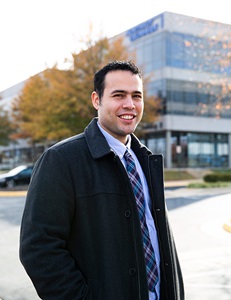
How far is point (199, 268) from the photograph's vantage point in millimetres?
6816

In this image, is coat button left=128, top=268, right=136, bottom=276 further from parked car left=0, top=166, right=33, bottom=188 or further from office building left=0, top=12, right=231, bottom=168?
office building left=0, top=12, right=231, bottom=168

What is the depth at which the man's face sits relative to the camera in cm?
249

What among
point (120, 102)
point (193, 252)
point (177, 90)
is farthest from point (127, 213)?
point (177, 90)

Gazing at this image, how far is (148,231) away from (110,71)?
3.09 feet

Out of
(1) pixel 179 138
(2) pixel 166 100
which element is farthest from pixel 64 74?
(1) pixel 179 138

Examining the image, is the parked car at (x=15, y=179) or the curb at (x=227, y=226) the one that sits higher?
the parked car at (x=15, y=179)

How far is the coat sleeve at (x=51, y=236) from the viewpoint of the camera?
2164mm

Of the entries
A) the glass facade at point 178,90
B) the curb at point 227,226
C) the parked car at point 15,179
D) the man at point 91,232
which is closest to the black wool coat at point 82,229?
the man at point 91,232

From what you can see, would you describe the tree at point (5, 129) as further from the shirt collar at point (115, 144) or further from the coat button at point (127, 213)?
the coat button at point (127, 213)

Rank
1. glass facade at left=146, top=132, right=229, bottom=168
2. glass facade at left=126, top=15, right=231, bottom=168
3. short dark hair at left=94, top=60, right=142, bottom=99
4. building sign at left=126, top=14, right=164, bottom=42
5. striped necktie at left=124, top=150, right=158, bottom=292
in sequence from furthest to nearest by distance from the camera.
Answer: glass facade at left=146, top=132, right=229, bottom=168
glass facade at left=126, top=15, right=231, bottom=168
building sign at left=126, top=14, right=164, bottom=42
short dark hair at left=94, top=60, right=142, bottom=99
striped necktie at left=124, top=150, right=158, bottom=292

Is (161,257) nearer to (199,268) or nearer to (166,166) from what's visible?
(199,268)

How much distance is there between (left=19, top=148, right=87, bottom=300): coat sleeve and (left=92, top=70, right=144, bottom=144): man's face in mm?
440

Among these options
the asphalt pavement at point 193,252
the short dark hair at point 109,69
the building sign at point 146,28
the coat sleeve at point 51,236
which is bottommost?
the asphalt pavement at point 193,252

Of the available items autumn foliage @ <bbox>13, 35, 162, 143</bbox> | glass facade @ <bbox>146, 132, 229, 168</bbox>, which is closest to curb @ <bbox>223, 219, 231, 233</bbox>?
autumn foliage @ <bbox>13, 35, 162, 143</bbox>
